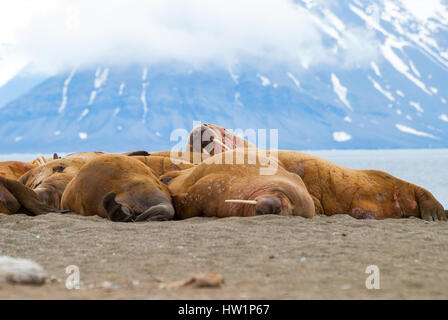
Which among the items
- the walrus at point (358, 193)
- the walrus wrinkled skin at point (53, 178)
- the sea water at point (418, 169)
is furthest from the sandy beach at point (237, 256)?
the sea water at point (418, 169)

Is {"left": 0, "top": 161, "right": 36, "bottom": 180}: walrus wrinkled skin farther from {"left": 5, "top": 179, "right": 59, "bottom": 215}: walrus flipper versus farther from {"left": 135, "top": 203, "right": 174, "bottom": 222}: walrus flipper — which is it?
{"left": 135, "top": 203, "right": 174, "bottom": 222}: walrus flipper

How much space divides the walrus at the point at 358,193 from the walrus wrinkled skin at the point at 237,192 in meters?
0.85

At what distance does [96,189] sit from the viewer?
7734 mm

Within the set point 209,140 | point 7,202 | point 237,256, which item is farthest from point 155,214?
point 209,140

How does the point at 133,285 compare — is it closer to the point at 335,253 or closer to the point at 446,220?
the point at 335,253

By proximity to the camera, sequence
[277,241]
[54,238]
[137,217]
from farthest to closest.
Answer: [137,217], [54,238], [277,241]

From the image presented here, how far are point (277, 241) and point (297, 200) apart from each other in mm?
1902

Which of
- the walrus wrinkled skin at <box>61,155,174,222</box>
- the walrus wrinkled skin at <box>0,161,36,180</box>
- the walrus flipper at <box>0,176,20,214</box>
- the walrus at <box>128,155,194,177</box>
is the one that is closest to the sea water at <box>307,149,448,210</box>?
the walrus at <box>128,155,194,177</box>

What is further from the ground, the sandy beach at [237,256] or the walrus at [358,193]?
the walrus at [358,193]

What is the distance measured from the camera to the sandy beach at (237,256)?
3.56 m

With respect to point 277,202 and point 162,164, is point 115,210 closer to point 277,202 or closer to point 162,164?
point 277,202

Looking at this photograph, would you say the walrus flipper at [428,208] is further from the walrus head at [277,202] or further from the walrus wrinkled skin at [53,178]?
the walrus wrinkled skin at [53,178]
